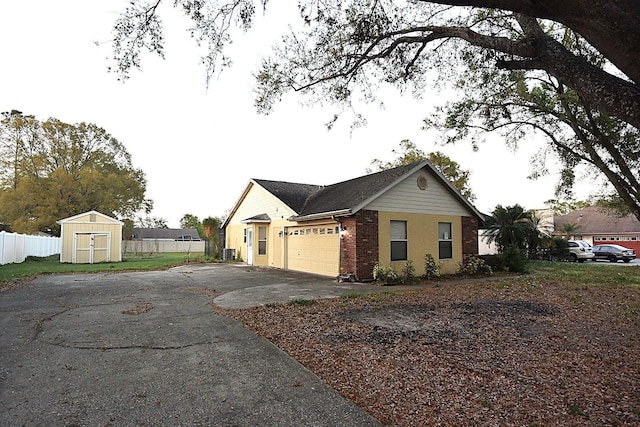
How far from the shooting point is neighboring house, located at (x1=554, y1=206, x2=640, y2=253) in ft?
105

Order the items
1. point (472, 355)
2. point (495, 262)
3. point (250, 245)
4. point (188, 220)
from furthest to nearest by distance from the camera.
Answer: point (188, 220) < point (250, 245) < point (495, 262) < point (472, 355)

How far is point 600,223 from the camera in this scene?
3572 centimetres

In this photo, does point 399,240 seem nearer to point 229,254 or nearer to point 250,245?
point 250,245

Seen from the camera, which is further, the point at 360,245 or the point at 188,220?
the point at 188,220

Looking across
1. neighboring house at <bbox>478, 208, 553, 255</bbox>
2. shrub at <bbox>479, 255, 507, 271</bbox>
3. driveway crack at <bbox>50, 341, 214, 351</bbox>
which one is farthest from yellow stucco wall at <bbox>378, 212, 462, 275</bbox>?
neighboring house at <bbox>478, 208, 553, 255</bbox>

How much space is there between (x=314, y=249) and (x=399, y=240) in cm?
351

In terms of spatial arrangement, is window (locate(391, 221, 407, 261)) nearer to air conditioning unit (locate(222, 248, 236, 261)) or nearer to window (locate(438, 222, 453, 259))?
window (locate(438, 222, 453, 259))

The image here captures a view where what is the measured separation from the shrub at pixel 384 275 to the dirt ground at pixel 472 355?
3.37 meters

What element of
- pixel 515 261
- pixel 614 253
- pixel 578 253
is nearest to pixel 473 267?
pixel 515 261

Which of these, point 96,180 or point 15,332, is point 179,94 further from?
point 96,180

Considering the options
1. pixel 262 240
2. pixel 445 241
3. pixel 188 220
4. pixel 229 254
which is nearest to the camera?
pixel 445 241

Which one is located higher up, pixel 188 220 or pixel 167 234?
pixel 188 220

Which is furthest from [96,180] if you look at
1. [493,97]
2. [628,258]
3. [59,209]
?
[628,258]

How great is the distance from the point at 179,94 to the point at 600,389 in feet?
26.1
